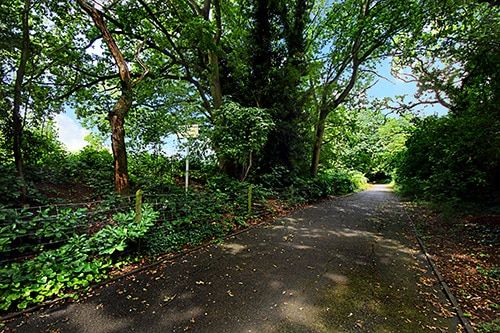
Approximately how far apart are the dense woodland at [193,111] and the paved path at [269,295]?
2.11 ft

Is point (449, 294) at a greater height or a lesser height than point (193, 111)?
lesser

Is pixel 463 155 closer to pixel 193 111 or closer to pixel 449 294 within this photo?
pixel 449 294

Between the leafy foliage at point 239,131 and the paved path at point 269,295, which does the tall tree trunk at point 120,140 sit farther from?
the leafy foliage at point 239,131

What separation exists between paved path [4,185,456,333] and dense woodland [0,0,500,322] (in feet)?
2.11

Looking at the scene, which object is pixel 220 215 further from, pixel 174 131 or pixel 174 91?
pixel 174 91

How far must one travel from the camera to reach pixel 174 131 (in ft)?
25.4

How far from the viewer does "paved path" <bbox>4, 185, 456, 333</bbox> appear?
8.00 ft

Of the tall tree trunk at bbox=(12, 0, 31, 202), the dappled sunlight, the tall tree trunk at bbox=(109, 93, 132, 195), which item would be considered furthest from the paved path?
the tall tree trunk at bbox=(12, 0, 31, 202)

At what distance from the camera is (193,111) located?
373 inches

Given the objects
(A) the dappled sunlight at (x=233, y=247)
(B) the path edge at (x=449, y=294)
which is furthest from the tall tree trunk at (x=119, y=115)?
(B) the path edge at (x=449, y=294)

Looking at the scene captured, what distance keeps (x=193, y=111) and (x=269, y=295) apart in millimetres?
7934

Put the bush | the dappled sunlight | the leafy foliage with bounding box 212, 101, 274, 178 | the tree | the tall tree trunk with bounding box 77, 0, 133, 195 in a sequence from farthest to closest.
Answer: the tree < the leafy foliage with bounding box 212, 101, 274, 178 < the bush < the tall tree trunk with bounding box 77, 0, 133, 195 < the dappled sunlight

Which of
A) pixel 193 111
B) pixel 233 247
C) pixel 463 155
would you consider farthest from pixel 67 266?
pixel 463 155

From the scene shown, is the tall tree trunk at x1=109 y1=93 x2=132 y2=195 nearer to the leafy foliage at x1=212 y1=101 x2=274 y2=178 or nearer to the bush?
the leafy foliage at x1=212 y1=101 x2=274 y2=178
